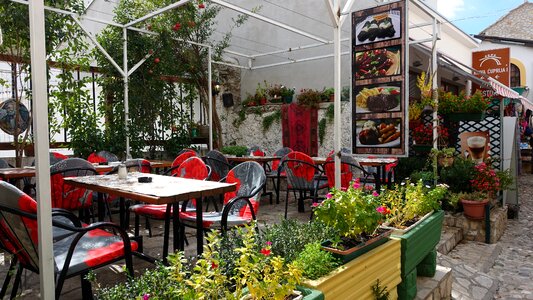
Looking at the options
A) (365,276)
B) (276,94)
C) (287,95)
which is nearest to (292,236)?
(365,276)

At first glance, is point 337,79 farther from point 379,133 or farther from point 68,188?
point 68,188

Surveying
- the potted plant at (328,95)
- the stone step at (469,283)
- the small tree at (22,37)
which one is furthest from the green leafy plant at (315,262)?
the potted plant at (328,95)

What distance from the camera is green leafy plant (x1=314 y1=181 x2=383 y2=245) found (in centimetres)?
209

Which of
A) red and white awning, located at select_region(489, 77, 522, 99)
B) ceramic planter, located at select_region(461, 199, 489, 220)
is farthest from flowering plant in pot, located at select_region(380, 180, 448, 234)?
red and white awning, located at select_region(489, 77, 522, 99)

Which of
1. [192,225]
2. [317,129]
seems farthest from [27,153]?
[317,129]

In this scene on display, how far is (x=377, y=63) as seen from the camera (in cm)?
431

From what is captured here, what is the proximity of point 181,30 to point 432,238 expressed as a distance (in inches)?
263

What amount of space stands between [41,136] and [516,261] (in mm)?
5102

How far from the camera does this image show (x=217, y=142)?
954 centimetres

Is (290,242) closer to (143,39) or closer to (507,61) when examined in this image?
(143,39)

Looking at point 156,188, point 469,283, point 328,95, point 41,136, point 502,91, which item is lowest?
point 469,283

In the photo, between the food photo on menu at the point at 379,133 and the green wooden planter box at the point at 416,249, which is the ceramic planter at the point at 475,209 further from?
the green wooden planter box at the point at 416,249

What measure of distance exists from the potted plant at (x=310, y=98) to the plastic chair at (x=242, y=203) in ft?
17.7

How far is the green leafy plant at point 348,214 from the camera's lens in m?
2.09
